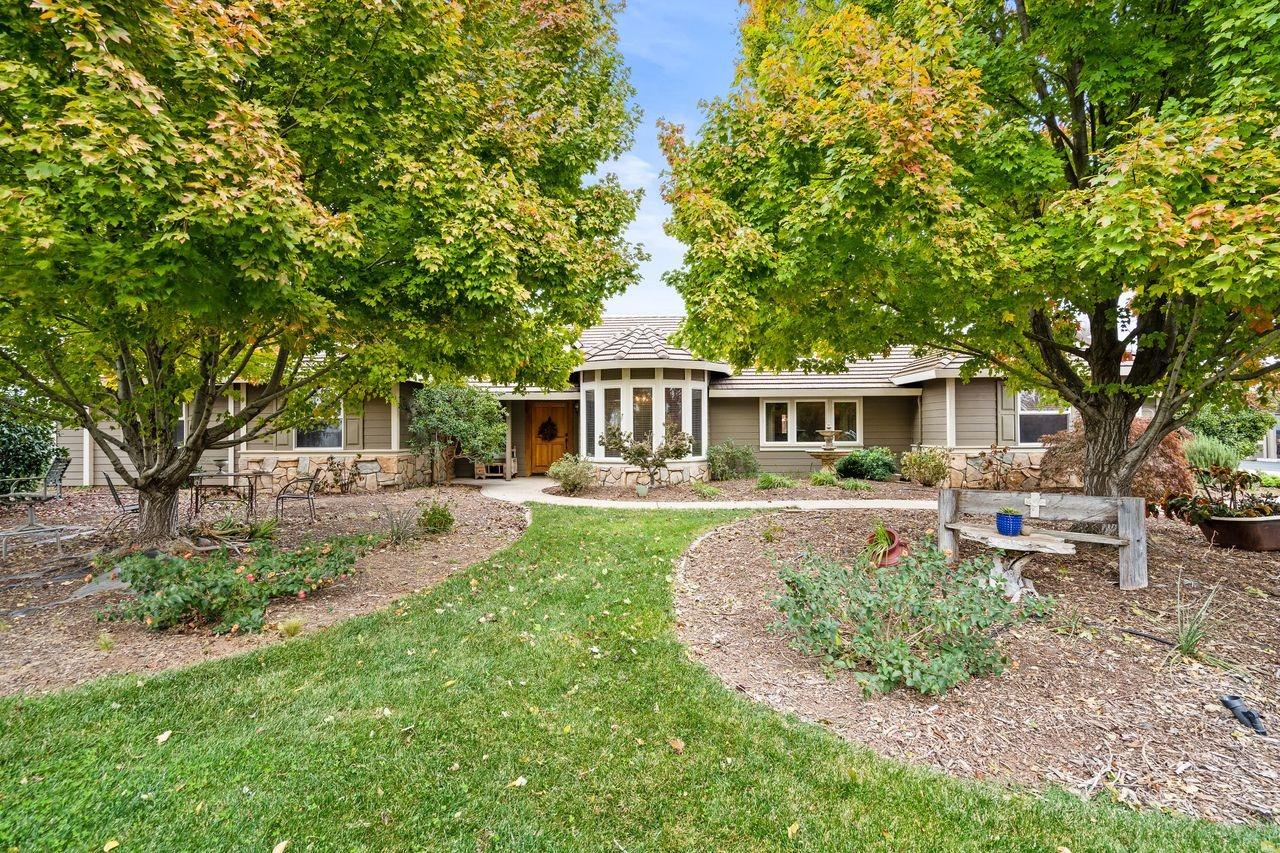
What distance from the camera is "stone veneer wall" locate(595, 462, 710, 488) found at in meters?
12.6

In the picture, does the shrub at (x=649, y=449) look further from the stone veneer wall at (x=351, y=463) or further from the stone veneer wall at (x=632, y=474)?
the stone veneer wall at (x=351, y=463)

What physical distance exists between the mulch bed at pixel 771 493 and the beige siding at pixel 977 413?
1982 millimetres

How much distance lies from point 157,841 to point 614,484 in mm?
10754

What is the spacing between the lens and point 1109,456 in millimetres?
5891

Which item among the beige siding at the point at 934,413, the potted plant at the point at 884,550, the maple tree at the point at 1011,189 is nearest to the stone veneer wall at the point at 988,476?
the beige siding at the point at 934,413

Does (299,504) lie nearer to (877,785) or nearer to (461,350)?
(461,350)

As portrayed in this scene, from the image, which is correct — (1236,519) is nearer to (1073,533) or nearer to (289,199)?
(1073,533)

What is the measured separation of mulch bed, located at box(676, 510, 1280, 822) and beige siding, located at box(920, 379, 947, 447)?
27.7ft

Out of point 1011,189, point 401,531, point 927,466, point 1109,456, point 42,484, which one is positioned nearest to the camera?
point 1011,189

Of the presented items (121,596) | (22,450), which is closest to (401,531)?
(121,596)

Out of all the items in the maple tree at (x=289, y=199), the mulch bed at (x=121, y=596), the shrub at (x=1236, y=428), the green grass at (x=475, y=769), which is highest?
the maple tree at (x=289, y=199)

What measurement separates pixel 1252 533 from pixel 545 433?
574 inches

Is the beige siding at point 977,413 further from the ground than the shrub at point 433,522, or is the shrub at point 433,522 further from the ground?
the beige siding at point 977,413

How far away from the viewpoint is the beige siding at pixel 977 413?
1340 centimetres
